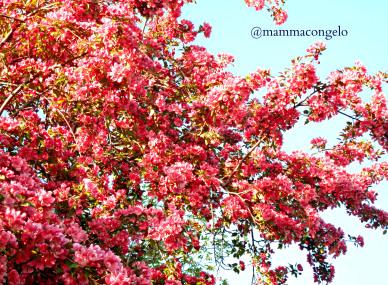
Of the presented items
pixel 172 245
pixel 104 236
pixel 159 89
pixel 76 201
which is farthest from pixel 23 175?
pixel 159 89

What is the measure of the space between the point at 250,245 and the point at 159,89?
3.66m

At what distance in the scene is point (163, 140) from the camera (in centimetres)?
824

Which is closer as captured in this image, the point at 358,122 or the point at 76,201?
the point at 76,201

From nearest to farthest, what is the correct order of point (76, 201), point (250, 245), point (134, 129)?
point (76, 201) → point (134, 129) → point (250, 245)

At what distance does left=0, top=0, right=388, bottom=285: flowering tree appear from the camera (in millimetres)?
7160

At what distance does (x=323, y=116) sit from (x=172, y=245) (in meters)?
3.40

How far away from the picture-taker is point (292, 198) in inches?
370

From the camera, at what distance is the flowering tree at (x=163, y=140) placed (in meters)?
7.16

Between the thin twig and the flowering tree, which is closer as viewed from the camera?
the flowering tree

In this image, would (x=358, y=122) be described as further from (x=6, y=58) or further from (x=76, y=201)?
(x=6, y=58)

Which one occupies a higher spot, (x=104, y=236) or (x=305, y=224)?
(x=305, y=224)

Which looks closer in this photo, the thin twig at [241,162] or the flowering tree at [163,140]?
the flowering tree at [163,140]

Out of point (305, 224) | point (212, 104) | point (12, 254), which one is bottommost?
point (12, 254)

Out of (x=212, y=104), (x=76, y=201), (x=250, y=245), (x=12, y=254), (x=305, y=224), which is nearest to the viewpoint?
(x=12, y=254)
